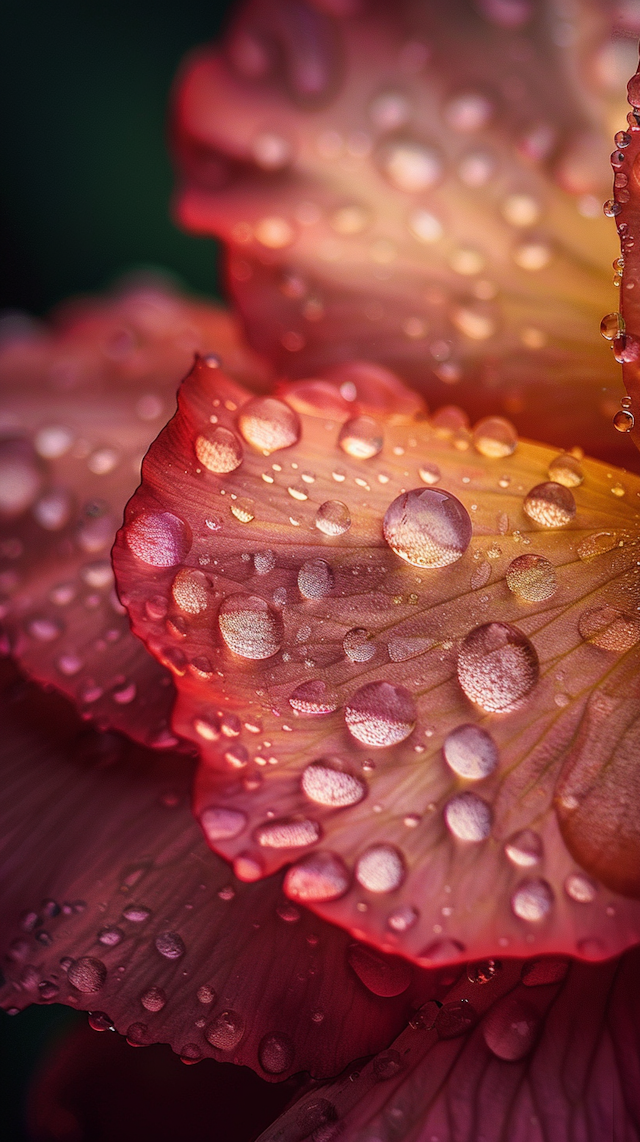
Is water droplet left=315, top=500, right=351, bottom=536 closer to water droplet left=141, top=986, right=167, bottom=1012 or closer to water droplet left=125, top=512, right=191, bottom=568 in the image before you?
water droplet left=125, top=512, right=191, bottom=568

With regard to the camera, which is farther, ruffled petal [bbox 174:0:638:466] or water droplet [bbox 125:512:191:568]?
ruffled petal [bbox 174:0:638:466]

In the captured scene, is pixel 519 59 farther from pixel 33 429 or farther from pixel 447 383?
pixel 33 429

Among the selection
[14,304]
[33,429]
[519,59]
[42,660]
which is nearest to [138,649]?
[42,660]

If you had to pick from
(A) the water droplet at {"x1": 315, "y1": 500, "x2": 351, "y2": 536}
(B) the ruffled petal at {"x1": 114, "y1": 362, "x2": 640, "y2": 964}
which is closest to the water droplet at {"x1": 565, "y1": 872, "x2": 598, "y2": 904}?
(B) the ruffled petal at {"x1": 114, "y1": 362, "x2": 640, "y2": 964}

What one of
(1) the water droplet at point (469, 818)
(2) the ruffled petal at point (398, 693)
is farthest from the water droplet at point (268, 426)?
(1) the water droplet at point (469, 818)

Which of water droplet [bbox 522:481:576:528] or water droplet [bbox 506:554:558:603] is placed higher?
water droplet [bbox 522:481:576:528]

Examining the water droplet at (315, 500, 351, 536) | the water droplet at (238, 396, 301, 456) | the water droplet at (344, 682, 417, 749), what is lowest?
the water droplet at (344, 682, 417, 749)

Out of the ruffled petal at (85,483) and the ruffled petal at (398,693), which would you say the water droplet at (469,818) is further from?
the ruffled petal at (85,483)
